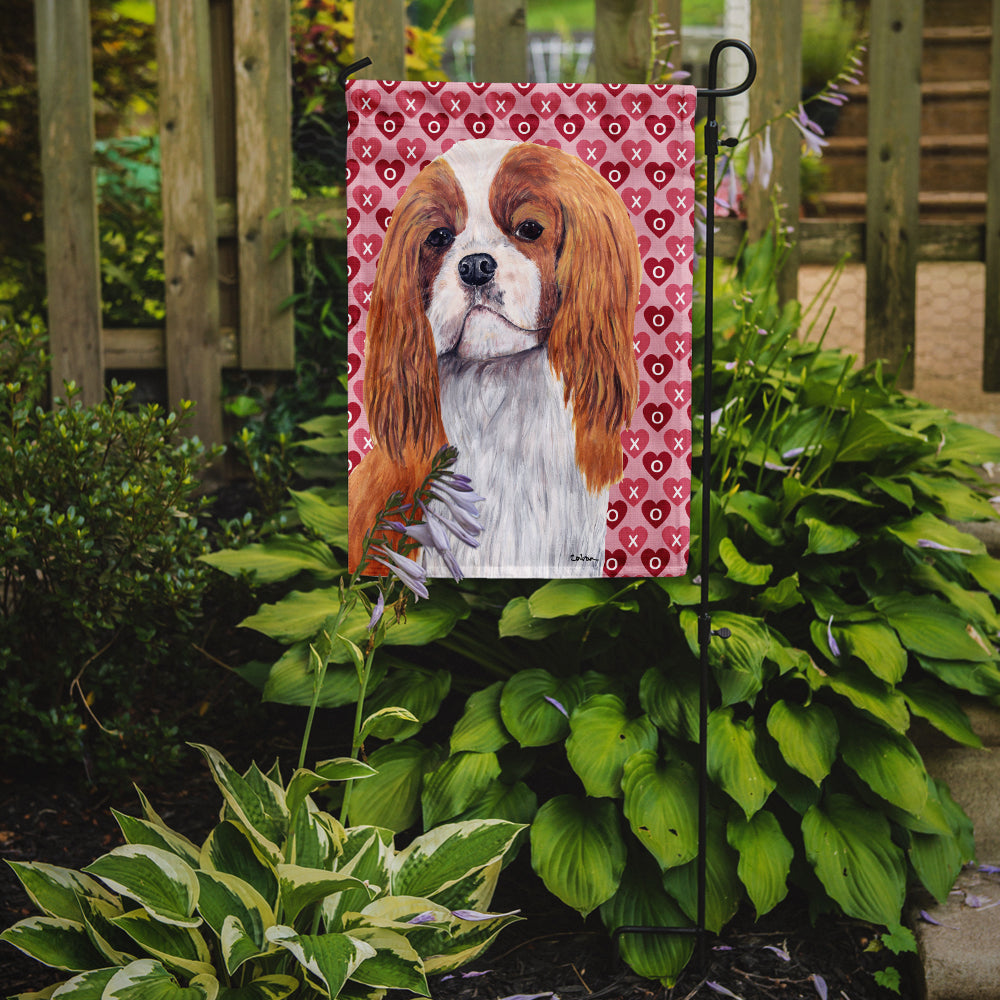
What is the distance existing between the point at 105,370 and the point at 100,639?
4.41 ft

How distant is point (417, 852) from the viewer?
1738 millimetres

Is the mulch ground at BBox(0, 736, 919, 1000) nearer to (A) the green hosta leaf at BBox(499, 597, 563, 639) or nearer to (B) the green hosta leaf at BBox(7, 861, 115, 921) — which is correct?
(B) the green hosta leaf at BBox(7, 861, 115, 921)

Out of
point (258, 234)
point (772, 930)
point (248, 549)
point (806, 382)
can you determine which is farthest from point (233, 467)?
point (772, 930)

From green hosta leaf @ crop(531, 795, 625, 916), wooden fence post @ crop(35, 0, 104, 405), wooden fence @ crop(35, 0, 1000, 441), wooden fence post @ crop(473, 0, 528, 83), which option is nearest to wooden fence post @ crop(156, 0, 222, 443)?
wooden fence @ crop(35, 0, 1000, 441)

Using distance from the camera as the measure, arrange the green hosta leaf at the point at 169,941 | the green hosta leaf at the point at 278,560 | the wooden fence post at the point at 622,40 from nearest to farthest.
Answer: the green hosta leaf at the point at 169,941
the green hosta leaf at the point at 278,560
the wooden fence post at the point at 622,40

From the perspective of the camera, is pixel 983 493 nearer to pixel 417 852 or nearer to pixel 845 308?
pixel 417 852

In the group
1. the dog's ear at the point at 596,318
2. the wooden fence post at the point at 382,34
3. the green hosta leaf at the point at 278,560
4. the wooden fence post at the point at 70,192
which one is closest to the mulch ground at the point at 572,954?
the green hosta leaf at the point at 278,560

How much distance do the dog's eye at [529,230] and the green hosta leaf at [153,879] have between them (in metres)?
1.21

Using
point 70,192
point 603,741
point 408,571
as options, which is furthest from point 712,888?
point 70,192

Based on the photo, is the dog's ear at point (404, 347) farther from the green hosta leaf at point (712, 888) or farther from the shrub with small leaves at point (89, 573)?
the green hosta leaf at point (712, 888)

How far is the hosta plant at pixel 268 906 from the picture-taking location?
1.46m

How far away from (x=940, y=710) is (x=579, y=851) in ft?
2.86

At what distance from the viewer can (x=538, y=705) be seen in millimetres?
2035

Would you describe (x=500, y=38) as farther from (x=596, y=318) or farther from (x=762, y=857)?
Answer: (x=762, y=857)
